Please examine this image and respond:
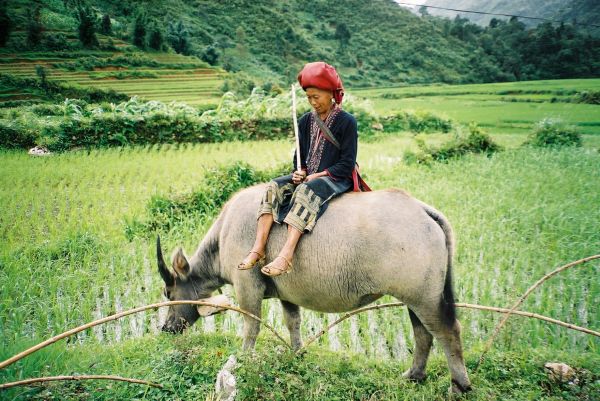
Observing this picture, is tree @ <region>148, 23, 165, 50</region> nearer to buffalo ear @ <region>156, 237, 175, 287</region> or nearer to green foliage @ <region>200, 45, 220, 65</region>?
green foliage @ <region>200, 45, 220, 65</region>

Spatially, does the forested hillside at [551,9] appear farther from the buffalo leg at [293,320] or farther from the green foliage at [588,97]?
the buffalo leg at [293,320]

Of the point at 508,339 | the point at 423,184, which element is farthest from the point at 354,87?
the point at 508,339

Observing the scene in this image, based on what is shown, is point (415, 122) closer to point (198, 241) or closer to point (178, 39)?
point (178, 39)

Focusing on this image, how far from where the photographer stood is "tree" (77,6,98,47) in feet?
37.4

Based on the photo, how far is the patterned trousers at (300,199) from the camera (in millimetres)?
2711

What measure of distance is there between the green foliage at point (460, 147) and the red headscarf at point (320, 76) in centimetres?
771

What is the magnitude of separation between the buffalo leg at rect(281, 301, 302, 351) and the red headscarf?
1914 mm

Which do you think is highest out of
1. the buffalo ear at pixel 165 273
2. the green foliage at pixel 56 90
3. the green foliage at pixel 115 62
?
the green foliage at pixel 115 62

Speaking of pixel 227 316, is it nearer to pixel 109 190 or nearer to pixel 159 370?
pixel 159 370

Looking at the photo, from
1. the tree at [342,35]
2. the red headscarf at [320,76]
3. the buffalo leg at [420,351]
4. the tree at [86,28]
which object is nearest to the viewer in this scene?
the red headscarf at [320,76]

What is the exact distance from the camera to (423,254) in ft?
8.48

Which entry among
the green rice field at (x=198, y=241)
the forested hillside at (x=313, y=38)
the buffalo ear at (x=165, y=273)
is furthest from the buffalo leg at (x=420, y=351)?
the forested hillside at (x=313, y=38)

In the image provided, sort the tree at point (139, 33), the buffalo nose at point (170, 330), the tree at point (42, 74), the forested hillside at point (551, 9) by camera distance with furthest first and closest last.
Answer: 1. the forested hillside at point (551, 9)
2. the tree at point (139, 33)
3. the tree at point (42, 74)
4. the buffalo nose at point (170, 330)

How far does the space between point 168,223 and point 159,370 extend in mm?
3386
